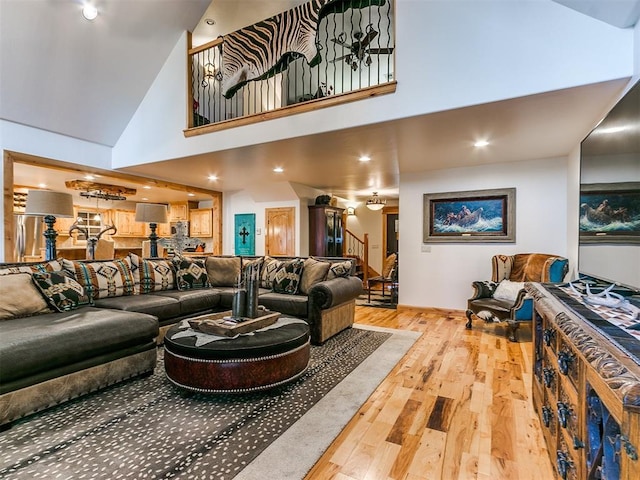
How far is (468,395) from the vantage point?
242cm

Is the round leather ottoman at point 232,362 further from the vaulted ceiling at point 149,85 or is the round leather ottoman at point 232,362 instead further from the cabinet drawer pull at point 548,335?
the vaulted ceiling at point 149,85

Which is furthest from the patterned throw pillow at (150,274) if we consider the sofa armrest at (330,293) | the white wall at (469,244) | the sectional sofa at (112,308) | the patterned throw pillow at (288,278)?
the white wall at (469,244)

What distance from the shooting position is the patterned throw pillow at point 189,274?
4.20 metres

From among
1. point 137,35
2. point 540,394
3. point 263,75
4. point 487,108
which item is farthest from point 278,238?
point 540,394

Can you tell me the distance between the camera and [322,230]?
6.97m

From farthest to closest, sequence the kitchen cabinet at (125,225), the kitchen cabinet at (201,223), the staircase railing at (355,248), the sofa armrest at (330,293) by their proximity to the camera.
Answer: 1. the kitchen cabinet at (125,225)
2. the staircase railing at (355,248)
3. the kitchen cabinet at (201,223)
4. the sofa armrest at (330,293)

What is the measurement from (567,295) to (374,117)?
2212mm

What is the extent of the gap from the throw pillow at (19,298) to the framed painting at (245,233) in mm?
4698

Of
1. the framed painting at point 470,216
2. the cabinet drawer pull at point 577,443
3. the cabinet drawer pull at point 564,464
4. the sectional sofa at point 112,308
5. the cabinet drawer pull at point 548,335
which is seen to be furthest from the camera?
the framed painting at point 470,216

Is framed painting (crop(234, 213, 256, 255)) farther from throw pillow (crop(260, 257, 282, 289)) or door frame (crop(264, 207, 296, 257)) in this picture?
throw pillow (crop(260, 257, 282, 289))

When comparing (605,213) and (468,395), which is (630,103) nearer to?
(605,213)

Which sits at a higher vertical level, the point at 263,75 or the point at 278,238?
the point at 263,75

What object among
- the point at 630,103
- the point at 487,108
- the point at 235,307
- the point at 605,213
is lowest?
the point at 235,307

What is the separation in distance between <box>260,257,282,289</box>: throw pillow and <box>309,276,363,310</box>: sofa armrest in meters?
0.79
